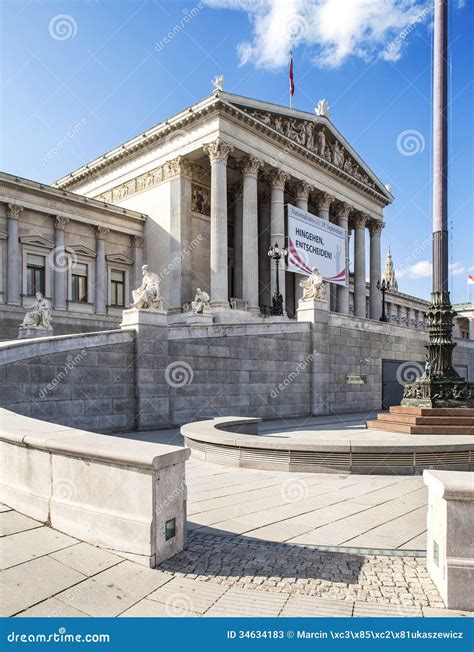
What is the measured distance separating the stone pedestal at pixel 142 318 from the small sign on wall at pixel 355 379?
12512mm

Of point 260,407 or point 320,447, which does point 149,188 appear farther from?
point 320,447

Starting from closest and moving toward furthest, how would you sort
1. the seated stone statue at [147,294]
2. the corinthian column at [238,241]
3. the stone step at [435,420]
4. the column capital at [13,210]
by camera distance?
the stone step at [435,420] < the seated stone statue at [147,294] < the column capital at [13,210] < the corinthian column at [238,241]

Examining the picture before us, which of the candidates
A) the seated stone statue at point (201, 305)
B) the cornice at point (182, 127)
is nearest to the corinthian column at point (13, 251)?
the cornice at point (182, 127)

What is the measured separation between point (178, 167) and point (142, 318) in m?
23.2

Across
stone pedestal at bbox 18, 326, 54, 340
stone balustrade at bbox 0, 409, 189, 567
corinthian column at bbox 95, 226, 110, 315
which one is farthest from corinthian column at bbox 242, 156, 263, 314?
stone balustrade at bbox 0, 409, 189, 567

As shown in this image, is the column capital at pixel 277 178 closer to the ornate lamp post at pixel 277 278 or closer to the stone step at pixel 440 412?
the ornate lamp post at pixel 277 278

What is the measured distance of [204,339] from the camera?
2006cm

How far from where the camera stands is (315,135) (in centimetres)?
4581

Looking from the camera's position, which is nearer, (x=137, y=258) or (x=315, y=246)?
(x=315, y=246)

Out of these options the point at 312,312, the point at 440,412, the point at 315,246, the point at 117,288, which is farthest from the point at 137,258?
the point at 440,412

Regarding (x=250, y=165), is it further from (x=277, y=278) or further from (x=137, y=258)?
(x=137, y=258)

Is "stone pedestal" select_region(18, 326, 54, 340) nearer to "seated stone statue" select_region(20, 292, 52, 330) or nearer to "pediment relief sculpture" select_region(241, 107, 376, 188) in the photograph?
"seated stone statue" select_region(20, 292, 52, 330)

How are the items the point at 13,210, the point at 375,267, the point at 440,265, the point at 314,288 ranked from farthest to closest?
1. the point at 375,267
2. the point at 13,210
3. the point at 314,288
4. the point at 440,265

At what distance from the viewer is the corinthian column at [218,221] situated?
34875mm
